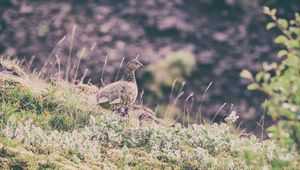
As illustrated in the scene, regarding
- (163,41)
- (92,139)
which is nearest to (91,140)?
(92,139)

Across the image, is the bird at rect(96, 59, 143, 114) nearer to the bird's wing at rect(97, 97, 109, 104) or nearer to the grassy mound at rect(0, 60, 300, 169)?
the bird's wing at rect(97, 97, 109, 104)

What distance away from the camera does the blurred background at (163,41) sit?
467 inches

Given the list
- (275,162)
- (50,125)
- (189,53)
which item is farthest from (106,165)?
(189,53)

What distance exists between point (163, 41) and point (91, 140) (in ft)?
25.8

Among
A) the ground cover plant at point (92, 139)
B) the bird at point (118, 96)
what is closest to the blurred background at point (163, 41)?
the ground cover plant at point (92, 139)

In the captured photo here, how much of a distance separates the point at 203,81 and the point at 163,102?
105 cm

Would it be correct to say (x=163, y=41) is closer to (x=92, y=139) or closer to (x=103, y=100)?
(x=103, y=100)

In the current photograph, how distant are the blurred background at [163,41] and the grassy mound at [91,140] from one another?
14.8ft

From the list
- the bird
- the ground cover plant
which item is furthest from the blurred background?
the bird

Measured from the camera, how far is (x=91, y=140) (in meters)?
5.99

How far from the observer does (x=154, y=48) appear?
13328mm

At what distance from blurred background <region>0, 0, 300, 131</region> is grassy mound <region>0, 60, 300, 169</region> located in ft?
14.8

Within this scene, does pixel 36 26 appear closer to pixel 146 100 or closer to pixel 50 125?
pixel 146 100

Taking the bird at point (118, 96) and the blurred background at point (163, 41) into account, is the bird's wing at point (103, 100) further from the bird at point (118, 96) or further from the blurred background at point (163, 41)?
the blurred background at point (163, 41)
